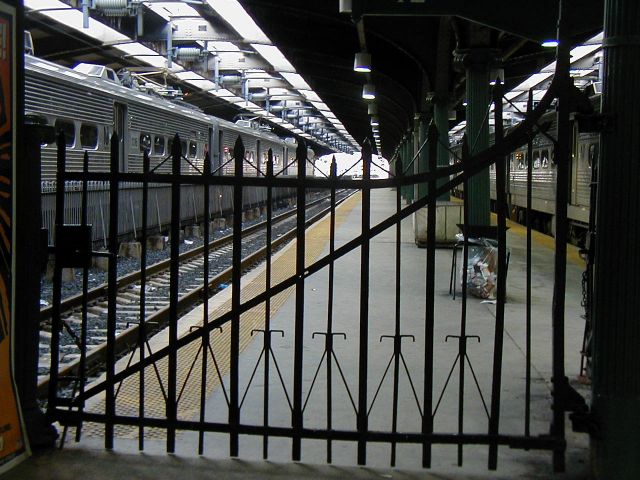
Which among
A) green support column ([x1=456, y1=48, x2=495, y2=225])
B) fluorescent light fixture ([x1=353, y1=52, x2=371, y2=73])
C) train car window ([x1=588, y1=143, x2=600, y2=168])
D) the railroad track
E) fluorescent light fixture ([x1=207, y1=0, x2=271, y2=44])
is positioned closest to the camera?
train car window ([x1=588, y1=143, x2=600, y2=168])

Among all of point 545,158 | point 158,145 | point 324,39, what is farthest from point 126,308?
point 545,158

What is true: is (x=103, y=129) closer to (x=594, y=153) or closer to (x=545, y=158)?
(x=594, y=153)

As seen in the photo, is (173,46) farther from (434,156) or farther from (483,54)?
(434,156)

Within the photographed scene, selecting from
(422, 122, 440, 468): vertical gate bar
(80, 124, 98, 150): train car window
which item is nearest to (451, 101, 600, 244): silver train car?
(80, 124, 98, 150): train car window

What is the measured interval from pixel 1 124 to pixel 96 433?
1947 mm

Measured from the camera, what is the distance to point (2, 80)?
4.12 meters

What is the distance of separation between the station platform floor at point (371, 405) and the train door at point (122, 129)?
229 inches

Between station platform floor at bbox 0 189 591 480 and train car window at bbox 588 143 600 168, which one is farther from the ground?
train car window at bbox 588 143 600 168

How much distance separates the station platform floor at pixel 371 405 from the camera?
167 inches

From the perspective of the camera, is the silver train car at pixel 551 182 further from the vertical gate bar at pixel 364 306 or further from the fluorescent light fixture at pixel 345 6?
the vertical gate bar at pixel 364 306

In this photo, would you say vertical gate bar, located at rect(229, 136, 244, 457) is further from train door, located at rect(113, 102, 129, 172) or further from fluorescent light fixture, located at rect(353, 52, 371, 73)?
train door, located at rect(113, 102, 129, 172)

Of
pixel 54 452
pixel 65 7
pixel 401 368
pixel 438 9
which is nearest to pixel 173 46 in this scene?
pixel 65 7

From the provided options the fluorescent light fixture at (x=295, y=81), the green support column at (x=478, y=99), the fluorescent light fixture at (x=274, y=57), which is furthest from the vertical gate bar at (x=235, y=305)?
the fluorescent light fixture at (x=295, y=81)

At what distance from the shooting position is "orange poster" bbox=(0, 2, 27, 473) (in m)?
4.13
